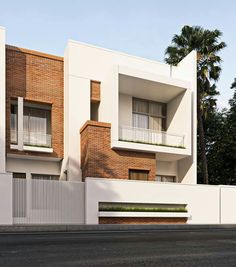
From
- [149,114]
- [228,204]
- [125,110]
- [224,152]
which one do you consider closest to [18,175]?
[125,110]

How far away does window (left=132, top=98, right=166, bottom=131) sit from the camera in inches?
977

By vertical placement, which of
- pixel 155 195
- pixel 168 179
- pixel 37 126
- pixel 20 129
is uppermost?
pixel 37 126

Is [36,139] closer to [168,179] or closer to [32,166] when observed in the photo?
[32,166]

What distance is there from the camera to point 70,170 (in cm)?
2117

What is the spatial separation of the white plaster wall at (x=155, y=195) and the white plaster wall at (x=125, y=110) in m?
5.39

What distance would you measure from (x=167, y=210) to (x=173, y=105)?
7766mm

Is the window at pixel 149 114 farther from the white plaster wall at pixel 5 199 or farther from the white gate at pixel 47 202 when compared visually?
the white plaster wall at pixel 5 199

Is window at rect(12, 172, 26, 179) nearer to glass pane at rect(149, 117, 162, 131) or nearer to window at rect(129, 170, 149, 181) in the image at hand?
window at rect(129, 170, 149, 181)

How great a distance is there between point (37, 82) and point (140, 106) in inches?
277

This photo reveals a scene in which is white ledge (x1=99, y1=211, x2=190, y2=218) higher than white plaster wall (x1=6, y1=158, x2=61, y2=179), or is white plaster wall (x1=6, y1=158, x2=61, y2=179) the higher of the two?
white plaster wall (x1=6, y1=158, x2=61, y2=179)

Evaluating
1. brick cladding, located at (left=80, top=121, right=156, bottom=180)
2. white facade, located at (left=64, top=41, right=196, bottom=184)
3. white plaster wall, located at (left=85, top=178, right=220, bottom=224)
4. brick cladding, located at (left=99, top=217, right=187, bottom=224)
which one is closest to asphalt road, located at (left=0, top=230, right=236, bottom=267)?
white plaster wall, located at (left=85, top=178, right=220, bottom=224)

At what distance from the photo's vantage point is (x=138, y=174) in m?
22.1

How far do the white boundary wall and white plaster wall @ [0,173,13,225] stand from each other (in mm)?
3669

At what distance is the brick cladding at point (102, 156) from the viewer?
66.8 ft
